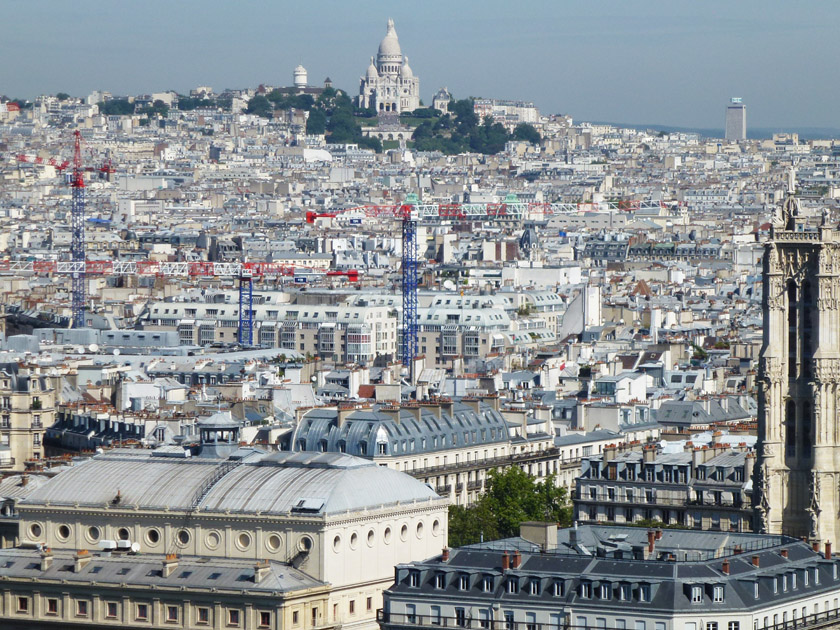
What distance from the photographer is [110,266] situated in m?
141

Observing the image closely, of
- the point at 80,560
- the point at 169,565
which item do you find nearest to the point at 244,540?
the point at 169,565

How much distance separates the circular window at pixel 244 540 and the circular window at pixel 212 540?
0.33 m

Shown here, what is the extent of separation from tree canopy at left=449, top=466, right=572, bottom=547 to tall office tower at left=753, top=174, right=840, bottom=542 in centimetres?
456

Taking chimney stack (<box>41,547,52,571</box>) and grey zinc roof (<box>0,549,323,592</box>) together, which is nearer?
grey zinc roof (<box>0,549,323,592</box>)

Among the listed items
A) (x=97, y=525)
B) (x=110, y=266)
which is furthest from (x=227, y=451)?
(x=110, y=266)

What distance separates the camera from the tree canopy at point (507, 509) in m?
43.4

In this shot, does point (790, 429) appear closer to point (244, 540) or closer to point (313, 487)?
point (313, 487)

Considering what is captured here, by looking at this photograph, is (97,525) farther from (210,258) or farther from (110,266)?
(210,258)

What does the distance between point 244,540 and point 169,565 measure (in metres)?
1.28

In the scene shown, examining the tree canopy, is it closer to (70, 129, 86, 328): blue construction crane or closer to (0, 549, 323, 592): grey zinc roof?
(0, 549, 323, 592): grey zinc roof

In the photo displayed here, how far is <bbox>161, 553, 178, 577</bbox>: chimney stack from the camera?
36.5m

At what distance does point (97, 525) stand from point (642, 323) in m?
63.3

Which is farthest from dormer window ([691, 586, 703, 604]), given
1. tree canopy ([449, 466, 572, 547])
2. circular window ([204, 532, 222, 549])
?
tree canopy ([449, 466, 572, 547])

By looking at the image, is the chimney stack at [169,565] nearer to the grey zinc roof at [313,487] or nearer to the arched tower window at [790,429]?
the grey zinc roof at [313,487]
